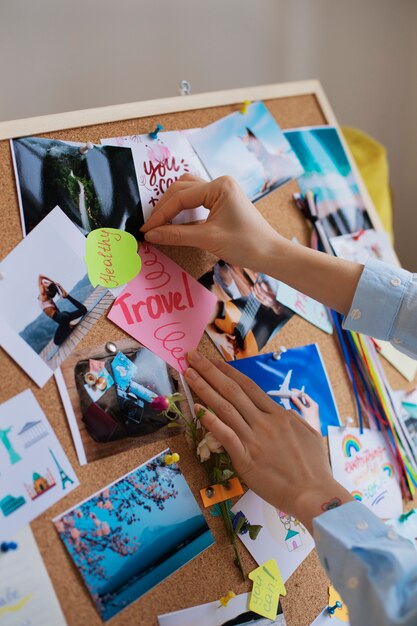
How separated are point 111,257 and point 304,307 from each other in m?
0.34

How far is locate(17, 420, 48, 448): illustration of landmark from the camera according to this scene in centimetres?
68

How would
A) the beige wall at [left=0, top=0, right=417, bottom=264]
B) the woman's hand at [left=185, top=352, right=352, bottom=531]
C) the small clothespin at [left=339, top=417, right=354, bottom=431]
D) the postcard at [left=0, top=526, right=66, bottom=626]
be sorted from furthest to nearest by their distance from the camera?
the beige wall at [left=0, top=0, right=417, bottom=264]
the small clothespin at [left=339, top=417, right=354, bottom=431]
the woman's hand at [left=185, top=352, right=352, bottom=531]
the postcard at [left=0, top=526, right=66, bottom=626]

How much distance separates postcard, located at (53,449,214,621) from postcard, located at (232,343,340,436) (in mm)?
189

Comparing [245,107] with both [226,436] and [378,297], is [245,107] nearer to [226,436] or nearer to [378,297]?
[378,297]

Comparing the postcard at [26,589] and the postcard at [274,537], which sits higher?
the postcard at [26,589]

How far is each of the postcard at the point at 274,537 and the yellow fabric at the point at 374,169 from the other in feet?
2.78

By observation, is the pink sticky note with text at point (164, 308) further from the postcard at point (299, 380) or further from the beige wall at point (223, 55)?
the beige wall at point (223, 55)

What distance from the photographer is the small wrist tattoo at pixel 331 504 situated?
72 cm

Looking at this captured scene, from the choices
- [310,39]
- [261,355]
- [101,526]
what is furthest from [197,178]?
[310,39]

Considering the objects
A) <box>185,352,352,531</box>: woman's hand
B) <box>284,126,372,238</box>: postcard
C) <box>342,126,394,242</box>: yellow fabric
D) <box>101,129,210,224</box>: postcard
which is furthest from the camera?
<box>342,126,394,242</box>: yellow fabric

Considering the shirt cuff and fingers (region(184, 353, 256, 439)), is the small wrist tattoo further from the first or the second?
the shirt cuff

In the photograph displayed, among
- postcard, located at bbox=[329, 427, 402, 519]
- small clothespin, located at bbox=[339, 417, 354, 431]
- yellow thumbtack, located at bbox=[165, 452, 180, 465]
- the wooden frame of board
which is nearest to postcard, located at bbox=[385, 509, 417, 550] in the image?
postcard, located at bbox=[329, 427, 402, 519]

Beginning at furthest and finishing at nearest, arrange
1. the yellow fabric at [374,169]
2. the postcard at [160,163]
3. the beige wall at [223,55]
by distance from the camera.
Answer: the yellow fabric at [374,169] → the beige wall at [223,55] → the postcard at [160,163]

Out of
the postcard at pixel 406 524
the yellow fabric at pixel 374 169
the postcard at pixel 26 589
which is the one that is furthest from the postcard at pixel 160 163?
the yellow fabric at pixel 374 169
